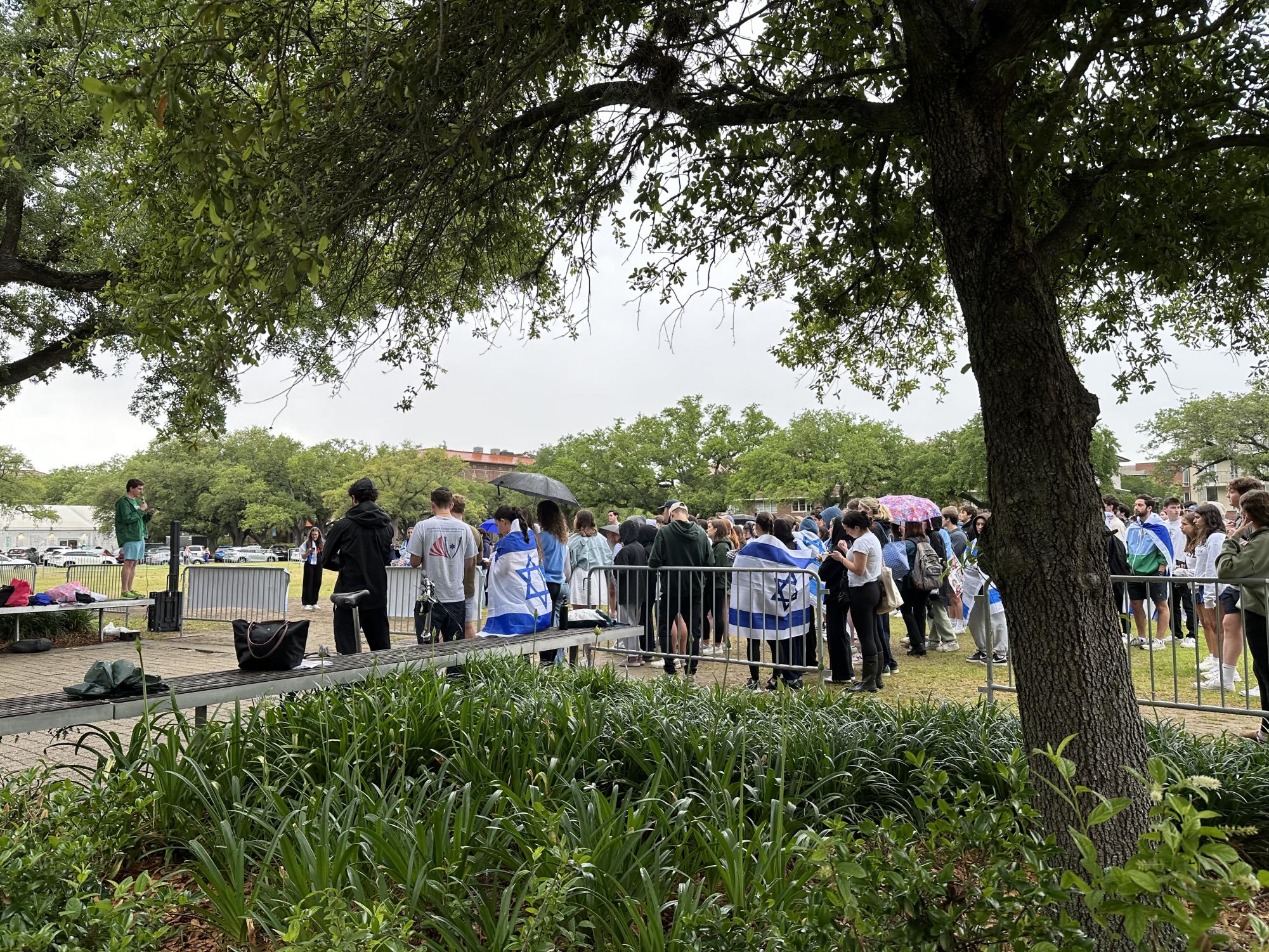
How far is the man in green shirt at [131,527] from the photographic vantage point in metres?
14.8

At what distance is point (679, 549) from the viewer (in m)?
9.84

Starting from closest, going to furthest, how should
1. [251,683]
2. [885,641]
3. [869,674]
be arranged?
[251,683]
[869,674]
[885,641]

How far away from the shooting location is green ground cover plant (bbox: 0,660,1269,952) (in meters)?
2.16

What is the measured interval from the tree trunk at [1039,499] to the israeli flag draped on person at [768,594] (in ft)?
16.7

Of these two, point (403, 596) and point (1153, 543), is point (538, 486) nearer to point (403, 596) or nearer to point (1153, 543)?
point (403, 596)

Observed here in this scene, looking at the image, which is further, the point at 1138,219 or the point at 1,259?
the point at 1,259

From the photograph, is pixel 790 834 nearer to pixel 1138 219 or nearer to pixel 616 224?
pixel 1138 219

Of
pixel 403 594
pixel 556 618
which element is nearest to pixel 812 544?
pixel 556 618

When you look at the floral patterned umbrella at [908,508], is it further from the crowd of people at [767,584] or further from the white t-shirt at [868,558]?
the white t-shirt at [868,558]

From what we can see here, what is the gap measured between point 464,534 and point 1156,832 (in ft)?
25.4

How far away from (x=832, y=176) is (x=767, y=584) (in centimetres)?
459

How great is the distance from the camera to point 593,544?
39.7 feet

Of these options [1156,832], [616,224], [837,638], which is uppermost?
[616,224]

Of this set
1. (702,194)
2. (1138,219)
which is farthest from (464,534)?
(1138,219)
